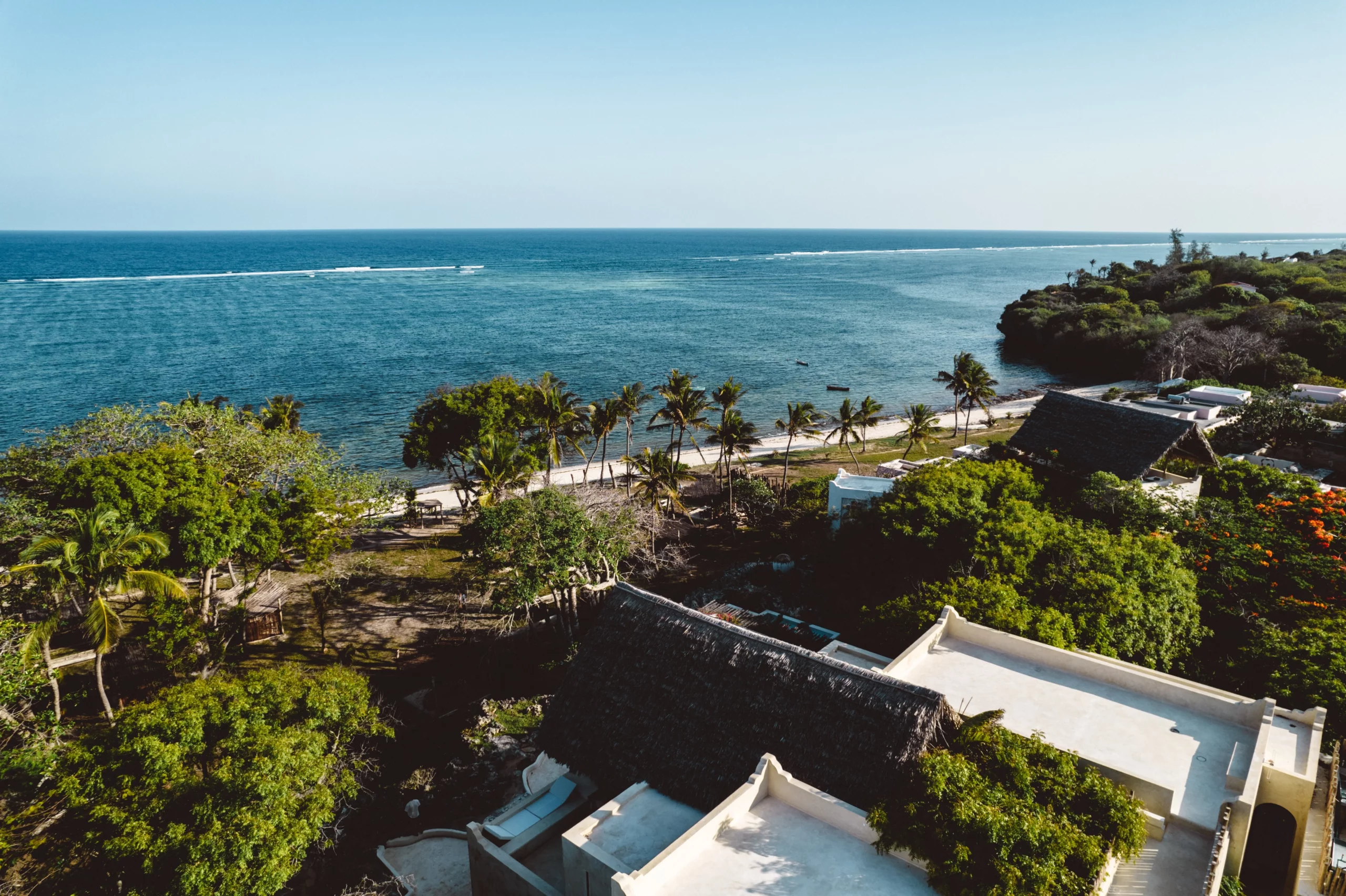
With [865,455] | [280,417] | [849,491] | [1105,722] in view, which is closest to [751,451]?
[865,455]

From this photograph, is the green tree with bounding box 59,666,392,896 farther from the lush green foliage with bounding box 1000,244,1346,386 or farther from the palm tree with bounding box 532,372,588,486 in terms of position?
the lush green foliage with bounding box 1000,244,1346,386

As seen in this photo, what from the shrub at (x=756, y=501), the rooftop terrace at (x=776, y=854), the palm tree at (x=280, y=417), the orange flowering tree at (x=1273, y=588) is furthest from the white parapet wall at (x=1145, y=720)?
the palm tree at (x=280, y=417)

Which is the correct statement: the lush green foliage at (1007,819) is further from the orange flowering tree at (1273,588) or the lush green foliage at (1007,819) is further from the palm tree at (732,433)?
the palm tree at (732,433)

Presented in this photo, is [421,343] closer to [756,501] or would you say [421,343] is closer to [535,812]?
[756,501]

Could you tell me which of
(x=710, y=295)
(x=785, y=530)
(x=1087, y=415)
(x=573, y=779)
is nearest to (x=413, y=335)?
(x=710, y=295)

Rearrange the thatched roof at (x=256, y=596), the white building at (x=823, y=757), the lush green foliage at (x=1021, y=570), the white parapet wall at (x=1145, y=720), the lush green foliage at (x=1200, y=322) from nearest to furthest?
the white building at (x=823, y=757) < the white parapet wall at (x=1145, y=720) < the lush green foliage at (x=1021, y=570) < the thatched roof at (x=256, y=596) < the lush green foliage at (x=1200, y=322)

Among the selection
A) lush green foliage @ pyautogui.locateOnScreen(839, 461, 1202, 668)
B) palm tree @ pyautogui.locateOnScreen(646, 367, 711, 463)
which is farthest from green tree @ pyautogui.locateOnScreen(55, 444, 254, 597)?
palm tree @ pyautogui.locateOnScreen(646, 367, 711, 463)
